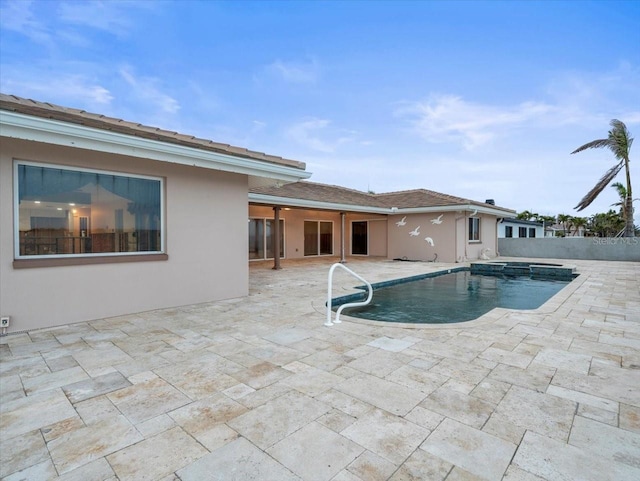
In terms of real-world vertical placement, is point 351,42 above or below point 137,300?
above

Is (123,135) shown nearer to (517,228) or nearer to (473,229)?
(473,229)

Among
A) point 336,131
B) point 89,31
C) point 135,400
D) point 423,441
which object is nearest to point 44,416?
point 135,400

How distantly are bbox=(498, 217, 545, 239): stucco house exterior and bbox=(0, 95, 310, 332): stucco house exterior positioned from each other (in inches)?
800

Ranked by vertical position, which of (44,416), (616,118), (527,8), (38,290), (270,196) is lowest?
(44,416)

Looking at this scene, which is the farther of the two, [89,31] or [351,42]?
[351,42]

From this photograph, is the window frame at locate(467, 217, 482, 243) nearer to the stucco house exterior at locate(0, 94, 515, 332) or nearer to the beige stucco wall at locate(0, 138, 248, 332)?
the stucco house exterior at locate(0, 94, 515, 332)

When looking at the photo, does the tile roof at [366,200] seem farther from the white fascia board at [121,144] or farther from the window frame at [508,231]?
the white fascia board at [121,144]

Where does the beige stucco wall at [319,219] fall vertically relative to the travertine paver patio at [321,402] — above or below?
above

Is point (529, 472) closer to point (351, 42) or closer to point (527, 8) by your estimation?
point (527, 8)

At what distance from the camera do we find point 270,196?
1214 cm

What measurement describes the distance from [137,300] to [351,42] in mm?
12720

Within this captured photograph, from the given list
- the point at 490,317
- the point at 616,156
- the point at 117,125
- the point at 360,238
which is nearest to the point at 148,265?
the point at 117,125

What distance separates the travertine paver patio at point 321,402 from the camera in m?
2.10

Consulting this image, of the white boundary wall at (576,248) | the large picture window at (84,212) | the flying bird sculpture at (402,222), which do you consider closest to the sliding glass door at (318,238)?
the flying bird sculpture at (402,222)
